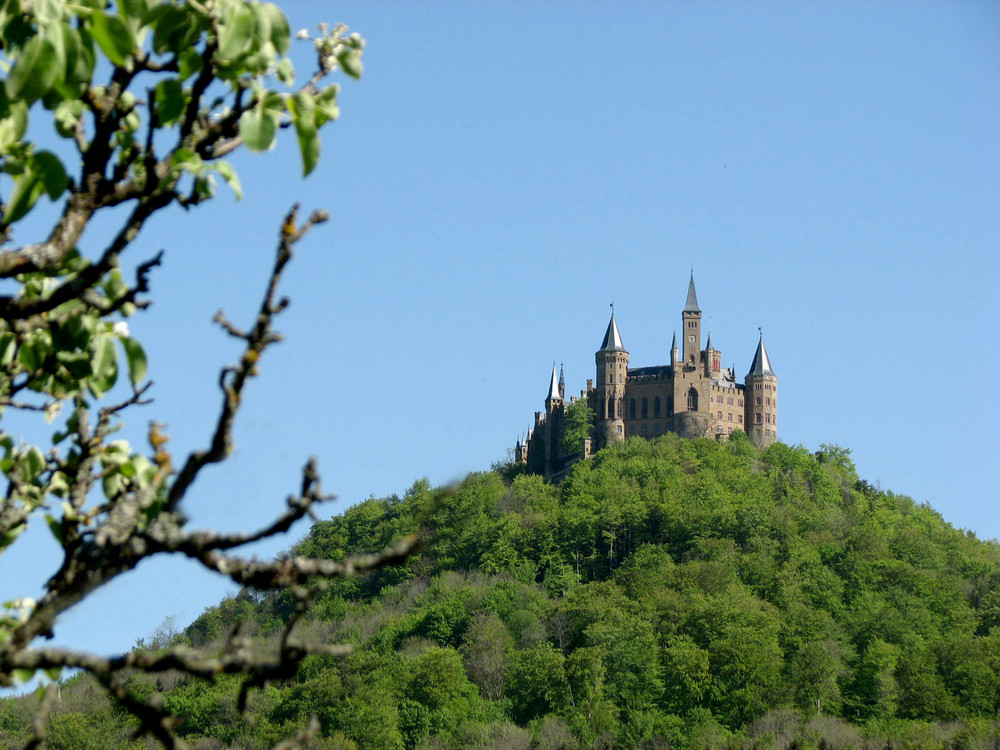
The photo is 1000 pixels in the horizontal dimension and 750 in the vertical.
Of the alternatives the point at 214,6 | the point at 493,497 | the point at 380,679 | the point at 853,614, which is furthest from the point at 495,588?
the point at 214,6

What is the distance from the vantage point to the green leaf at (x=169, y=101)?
685 centimetres

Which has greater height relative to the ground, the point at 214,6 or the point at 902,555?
the point at 902,555

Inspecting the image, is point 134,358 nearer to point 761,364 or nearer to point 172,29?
point 172,29

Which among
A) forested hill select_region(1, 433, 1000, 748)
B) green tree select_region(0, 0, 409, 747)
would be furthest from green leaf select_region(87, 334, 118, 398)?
forested hill select_region(1, 433, 1000, 748)

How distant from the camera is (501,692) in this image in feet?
363

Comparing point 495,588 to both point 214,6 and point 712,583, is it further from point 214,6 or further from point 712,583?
point 214,6

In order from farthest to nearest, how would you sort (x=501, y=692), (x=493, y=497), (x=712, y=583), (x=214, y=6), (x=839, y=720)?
1. (x=493, y=497)
2. (x=712, y=583)
3. (x=501, y=692)
4. (x=839, y=720)
5. (x=214, y=6)

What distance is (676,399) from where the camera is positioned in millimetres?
122312

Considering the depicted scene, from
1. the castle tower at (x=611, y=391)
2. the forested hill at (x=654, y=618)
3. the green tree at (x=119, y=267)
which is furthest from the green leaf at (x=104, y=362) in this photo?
the castle tower at (x=611, y=391)

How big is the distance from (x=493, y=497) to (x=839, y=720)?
36265 mm

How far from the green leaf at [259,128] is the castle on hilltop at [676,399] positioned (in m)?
116

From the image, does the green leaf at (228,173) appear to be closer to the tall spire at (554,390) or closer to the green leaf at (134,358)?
the green leaf at (134,358)

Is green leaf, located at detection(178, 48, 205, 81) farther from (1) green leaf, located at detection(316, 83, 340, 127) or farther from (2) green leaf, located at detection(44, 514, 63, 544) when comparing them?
(2) green leaf, located at detection(44, 514, 63, 544)

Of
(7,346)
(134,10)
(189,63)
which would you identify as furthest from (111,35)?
(7,346)
